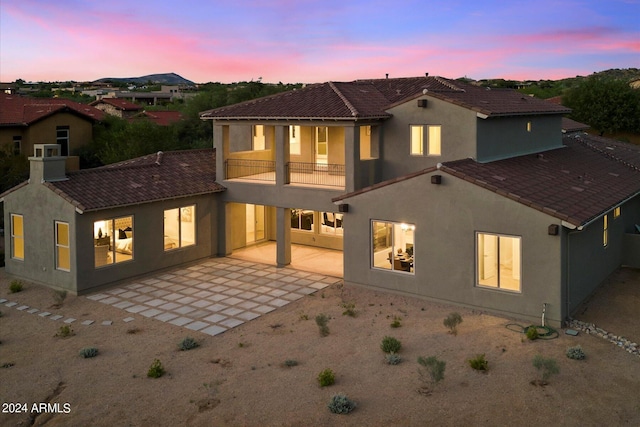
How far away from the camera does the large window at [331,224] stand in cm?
2530

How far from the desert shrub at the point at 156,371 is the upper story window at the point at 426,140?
1294 centimetres

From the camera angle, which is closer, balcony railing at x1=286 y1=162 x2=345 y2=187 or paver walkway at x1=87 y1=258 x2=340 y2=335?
paver walkway at x1=87 y1=258 x2=340 y2=335

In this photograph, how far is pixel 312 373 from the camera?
12648 mm

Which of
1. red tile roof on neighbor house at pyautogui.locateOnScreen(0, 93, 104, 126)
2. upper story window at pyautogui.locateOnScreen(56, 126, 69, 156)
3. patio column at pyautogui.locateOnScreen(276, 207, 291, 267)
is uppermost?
red tile roof on neighbor house at pyautogui.locateOnScreen(0, 93, 104, 126)

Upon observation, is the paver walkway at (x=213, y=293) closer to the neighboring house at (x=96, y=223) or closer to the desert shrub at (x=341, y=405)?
the neighboring house at (x=96, y=223)

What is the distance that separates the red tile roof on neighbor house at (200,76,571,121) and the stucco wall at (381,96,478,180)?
1.12ft

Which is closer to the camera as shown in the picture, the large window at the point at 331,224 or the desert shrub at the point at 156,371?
the desert shrub at the point at 156,371

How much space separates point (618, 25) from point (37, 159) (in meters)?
43.3

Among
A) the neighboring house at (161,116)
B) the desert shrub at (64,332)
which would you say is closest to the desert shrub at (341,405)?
the desert shrub at (64,332)

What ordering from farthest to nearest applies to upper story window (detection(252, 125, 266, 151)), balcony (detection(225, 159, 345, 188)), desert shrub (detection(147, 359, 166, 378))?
1. upper story window (detection(252, 125, 266, 151))
2. balcony (detection(225, 159, 345, 188))
3. desert shrub (detection(147, 359, 166, 378))

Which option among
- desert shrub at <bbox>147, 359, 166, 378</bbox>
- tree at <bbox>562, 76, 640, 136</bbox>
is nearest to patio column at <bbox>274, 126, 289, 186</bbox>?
desert shrub at <bbox>147, 359, 166, 378</bbox>

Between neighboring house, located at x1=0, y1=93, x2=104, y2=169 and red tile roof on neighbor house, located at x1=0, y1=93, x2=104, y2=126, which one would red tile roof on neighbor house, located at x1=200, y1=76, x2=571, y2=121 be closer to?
neighboring house, located at x1=0, y1=93, x2=104, y2=169

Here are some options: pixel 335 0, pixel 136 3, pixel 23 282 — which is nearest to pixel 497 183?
pixel 23 282

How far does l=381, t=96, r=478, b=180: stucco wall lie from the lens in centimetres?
2056
